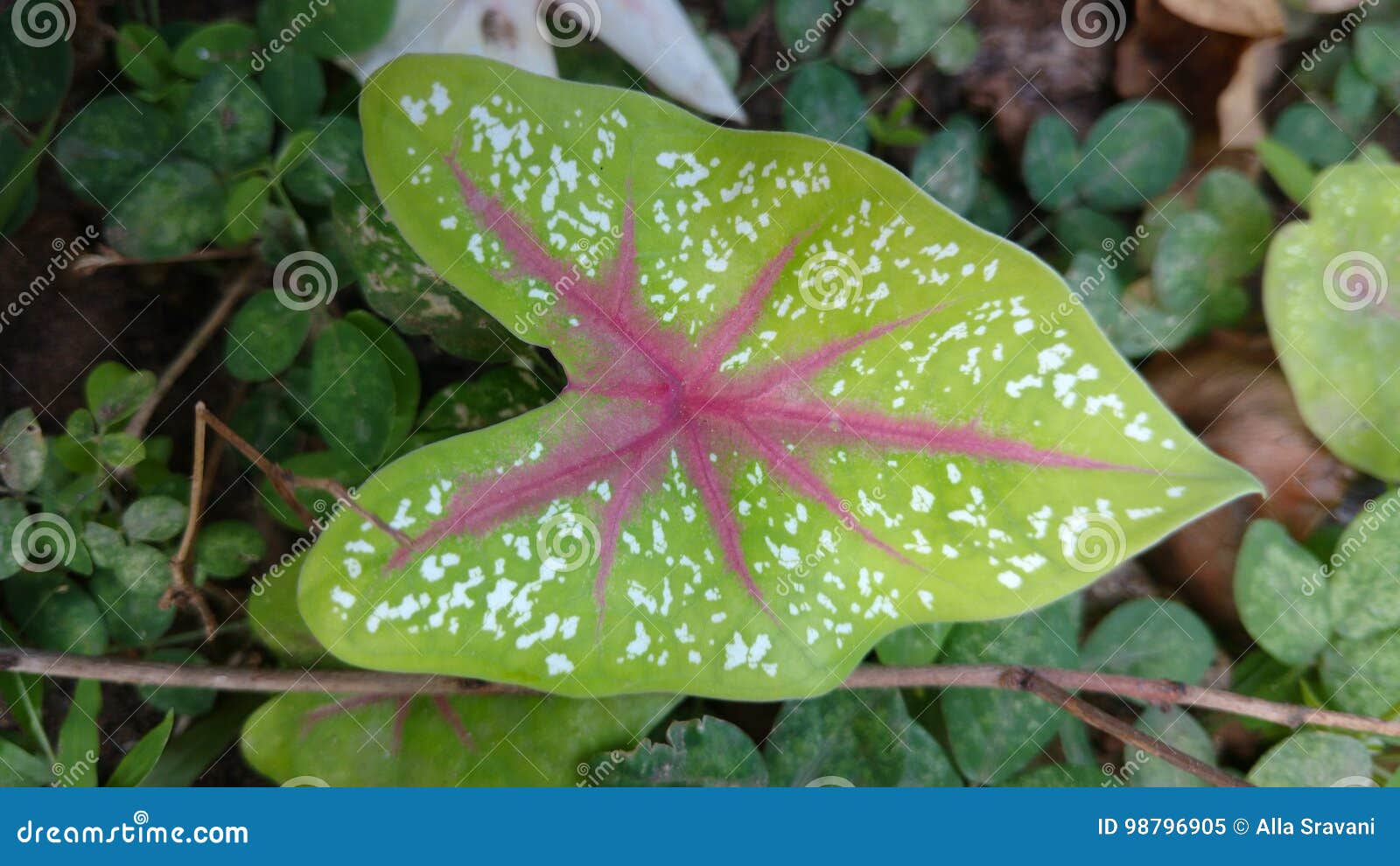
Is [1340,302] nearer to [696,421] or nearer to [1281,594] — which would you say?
[1281,594]

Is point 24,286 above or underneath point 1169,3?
underneath

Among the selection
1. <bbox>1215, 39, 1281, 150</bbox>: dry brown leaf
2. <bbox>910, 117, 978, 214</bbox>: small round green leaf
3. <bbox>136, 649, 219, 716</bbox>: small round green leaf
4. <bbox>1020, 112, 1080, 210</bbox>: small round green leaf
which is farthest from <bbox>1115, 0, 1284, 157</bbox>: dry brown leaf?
<bbox>136, 649, 219, 716</bbox>: small round green leaf

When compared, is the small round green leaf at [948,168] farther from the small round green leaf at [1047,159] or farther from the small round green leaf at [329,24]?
the small round green leaf at [329,24]

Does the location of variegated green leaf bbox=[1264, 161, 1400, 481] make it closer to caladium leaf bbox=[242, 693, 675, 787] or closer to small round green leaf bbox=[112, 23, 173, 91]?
caladium leaf bbox=[242, 693, 675, 787]


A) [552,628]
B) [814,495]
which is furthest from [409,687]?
[814,495]

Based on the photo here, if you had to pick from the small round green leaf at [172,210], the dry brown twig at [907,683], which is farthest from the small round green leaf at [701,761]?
the small round green leaf at [172,210]

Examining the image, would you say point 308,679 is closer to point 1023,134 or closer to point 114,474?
point 114,474
